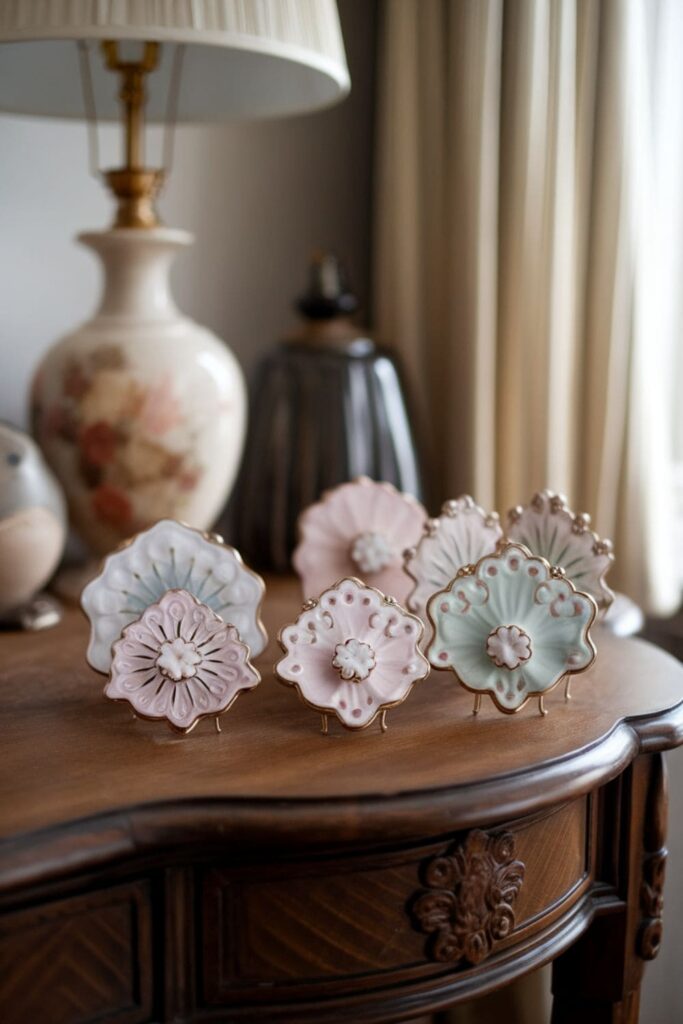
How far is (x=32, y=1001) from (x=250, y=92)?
2.73 ft

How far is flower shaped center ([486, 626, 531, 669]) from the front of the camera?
2.15 feet

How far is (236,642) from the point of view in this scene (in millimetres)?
657

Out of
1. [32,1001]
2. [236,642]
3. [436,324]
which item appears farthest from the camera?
[436,324]

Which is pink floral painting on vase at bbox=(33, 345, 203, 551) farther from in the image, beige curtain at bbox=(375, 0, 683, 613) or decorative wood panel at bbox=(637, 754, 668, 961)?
decorative wood panel at bbox=(637, 754, 668, 961)

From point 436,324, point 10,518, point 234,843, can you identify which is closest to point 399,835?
point 234,843

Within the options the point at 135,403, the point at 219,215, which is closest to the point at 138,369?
the point at 135,403

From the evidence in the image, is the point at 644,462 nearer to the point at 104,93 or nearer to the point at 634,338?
the point at 634,338

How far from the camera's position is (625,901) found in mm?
723

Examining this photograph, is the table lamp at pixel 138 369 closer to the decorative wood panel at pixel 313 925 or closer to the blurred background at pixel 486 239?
the blurred background at pixel 486 239

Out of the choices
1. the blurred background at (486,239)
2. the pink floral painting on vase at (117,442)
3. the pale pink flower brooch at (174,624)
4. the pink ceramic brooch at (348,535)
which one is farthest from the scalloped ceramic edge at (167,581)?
the blurred background at (486,239)

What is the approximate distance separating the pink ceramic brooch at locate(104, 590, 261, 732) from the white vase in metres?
0.31

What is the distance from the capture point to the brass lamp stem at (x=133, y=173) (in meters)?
0.95

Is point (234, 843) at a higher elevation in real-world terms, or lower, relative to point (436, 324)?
lower

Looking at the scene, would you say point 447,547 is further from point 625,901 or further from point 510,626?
point 625,901
